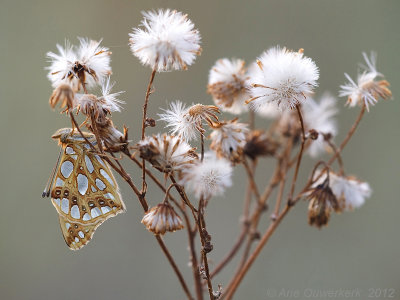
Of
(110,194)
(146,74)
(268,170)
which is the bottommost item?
(110,194)

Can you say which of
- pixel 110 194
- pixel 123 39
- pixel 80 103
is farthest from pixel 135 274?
pixel 80 103

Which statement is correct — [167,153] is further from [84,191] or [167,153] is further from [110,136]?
[84,191]

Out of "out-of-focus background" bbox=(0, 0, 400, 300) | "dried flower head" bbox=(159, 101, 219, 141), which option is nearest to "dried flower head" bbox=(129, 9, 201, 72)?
"dried flower head" bbox=(159, 101, 219, 141)

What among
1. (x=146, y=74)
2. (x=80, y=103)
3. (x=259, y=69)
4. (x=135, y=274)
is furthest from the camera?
(x=146, y=74)

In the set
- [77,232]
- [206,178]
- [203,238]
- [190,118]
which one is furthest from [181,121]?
[77,232]

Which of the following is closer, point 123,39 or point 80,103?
point 80,103

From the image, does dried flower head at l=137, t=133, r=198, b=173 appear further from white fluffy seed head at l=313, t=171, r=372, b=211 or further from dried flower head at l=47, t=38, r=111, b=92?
white fluffy seed head at l=313, t=171, r=372, b=211

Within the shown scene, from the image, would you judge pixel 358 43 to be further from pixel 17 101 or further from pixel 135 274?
pixel 17 101

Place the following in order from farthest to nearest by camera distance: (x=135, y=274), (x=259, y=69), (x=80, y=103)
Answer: (x=135, y=274) → (x=259, y=69) → (x=80, y=103)
